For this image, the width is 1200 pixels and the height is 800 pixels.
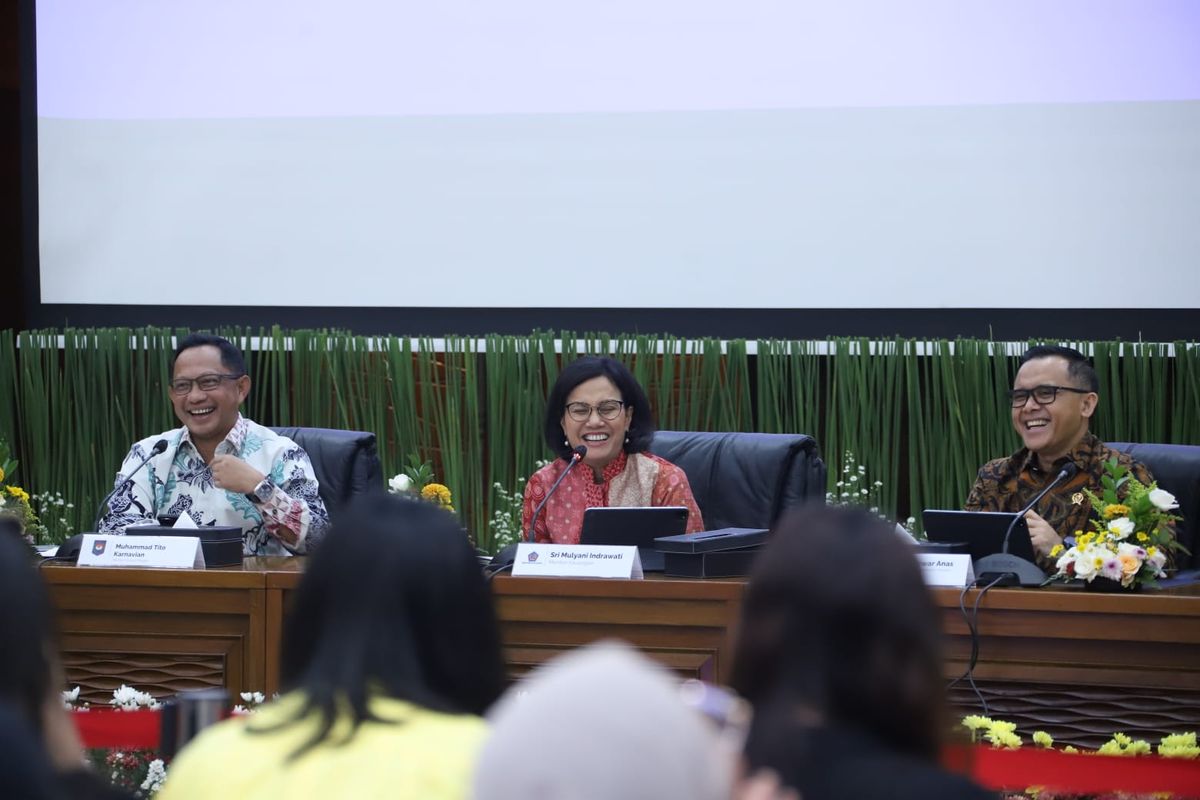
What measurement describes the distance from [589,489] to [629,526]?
0.72 meters

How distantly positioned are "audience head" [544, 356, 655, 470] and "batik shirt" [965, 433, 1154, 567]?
0.88 meters

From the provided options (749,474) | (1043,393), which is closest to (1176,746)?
(1043,393)

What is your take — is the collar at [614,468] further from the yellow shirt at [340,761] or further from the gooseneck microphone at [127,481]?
the yellow shirt at [340,761]

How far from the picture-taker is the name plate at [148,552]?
9.54 feet

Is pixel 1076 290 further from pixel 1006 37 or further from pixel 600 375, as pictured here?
pixel 600 375

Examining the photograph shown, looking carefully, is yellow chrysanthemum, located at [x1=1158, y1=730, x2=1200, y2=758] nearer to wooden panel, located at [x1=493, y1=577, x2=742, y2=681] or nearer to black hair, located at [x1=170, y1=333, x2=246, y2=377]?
wooden panel, located at [x1=493, y1=577, x2=742, y2=681]

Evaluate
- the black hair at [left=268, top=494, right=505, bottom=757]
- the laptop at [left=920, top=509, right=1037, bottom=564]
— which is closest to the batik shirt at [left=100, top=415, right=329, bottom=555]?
the laptop at [left=920, top=509, right=1037, bottom=564]

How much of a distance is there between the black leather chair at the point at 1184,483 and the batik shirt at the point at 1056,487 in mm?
46

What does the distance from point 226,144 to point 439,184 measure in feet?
2.66

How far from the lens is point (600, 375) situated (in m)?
3.61

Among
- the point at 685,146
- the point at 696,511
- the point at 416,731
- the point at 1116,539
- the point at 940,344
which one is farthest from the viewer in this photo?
the point at 685,146

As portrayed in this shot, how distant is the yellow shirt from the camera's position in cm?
105

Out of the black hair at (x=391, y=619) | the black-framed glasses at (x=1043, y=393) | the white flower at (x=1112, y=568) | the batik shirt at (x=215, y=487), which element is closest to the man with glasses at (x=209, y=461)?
the batik shirt at (x=215, y=487)

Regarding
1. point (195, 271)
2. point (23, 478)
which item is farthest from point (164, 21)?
point (23, 478)
